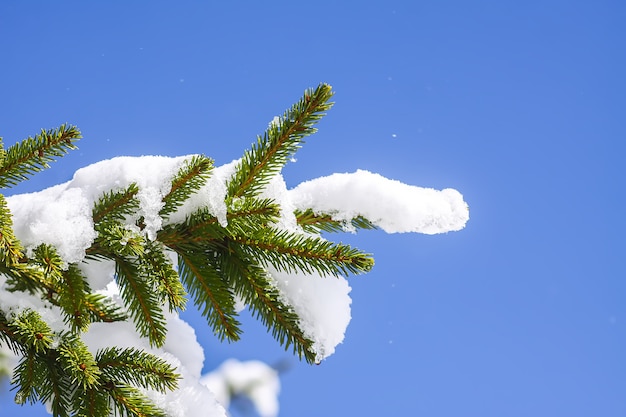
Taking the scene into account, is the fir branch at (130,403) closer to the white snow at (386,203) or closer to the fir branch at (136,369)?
the fir branch at (136,369)

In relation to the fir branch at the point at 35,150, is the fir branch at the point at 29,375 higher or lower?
lower

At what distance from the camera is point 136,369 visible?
1.52 meters

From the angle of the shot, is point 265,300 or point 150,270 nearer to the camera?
point 150,270

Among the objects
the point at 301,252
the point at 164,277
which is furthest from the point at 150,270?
the point at 301,252

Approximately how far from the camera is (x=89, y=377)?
1430mm

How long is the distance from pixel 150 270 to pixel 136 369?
10.1 inches

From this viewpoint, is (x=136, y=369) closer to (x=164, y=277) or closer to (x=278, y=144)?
(x=164, y=277)

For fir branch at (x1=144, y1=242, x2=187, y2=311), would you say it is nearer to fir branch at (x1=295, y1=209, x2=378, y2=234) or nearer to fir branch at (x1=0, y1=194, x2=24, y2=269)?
fir branch at (x1=0, y1=194, x2=24, y2=269)

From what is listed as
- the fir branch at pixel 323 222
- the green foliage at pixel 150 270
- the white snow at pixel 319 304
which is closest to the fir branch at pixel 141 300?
the green foliage at pixel 150 270

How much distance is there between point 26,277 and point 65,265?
191mm

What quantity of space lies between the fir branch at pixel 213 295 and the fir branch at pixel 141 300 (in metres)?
0.13

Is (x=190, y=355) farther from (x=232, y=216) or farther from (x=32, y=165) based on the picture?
(x=32, y=165)

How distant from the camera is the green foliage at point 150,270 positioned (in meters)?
1.49

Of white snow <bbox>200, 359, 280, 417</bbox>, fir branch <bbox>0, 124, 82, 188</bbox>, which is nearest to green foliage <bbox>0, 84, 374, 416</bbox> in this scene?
fir branch <bbox>0, 124, 82, 188</bbox>
